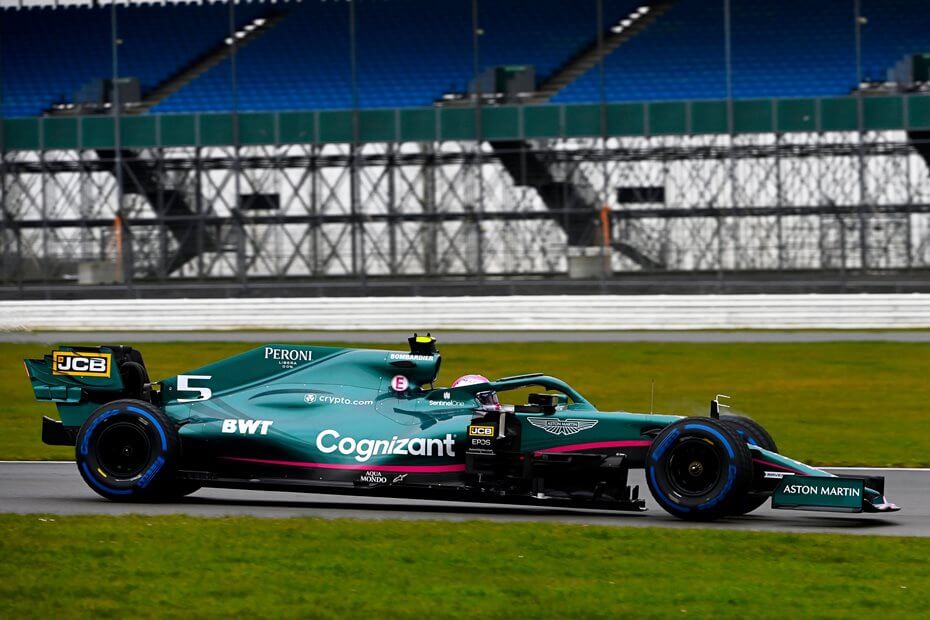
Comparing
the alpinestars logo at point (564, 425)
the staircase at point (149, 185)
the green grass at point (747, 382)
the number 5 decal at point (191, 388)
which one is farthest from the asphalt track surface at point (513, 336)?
the alpinestars logo at point (564, 425)

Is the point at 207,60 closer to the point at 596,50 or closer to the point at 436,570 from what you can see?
the point at 596,50

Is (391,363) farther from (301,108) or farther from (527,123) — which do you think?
(301,108)

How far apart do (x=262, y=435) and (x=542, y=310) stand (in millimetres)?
18114

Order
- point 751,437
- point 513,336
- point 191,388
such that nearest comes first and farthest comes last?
point 751,437 → point 191,388 → point 513,336

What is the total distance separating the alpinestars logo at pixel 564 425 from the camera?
8.75 m

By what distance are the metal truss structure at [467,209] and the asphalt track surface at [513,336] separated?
346 cm

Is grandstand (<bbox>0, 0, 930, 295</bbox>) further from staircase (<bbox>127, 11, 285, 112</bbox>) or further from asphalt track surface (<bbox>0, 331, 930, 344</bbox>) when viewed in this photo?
asphalt track surface (<bbox>0, 331, 930, 344</bbox>)

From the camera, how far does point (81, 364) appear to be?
983 centimetres

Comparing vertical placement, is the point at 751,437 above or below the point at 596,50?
below

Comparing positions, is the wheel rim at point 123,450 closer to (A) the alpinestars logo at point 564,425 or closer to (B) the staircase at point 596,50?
(A) the alpinestars logo at point 564,425

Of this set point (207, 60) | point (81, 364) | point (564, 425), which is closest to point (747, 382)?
point (564, 425)

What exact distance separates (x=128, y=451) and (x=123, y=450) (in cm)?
4

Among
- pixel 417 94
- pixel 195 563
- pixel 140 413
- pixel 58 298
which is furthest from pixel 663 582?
pixel 417 94

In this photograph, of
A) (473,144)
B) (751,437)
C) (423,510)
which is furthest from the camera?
(473,144)
